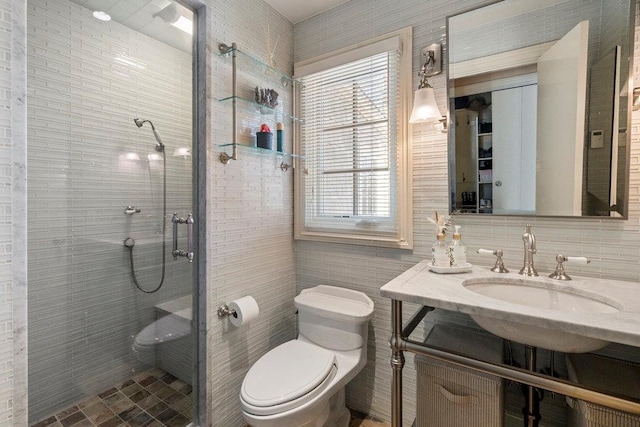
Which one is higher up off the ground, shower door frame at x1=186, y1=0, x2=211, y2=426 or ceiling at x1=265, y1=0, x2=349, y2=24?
ceiling at x1=265, y1=0, x2=349, y2=24

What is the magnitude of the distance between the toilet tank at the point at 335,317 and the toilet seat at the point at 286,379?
14 centimetres

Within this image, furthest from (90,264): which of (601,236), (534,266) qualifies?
(601,236)

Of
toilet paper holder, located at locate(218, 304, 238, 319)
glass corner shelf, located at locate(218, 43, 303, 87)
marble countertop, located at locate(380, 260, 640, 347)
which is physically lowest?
toilet paper holder, located at locate(218, 304, 238, 319)

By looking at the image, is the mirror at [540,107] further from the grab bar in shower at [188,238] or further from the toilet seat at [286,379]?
the grab bar in shower at [188,238]

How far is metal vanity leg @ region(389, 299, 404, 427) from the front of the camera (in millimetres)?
1133

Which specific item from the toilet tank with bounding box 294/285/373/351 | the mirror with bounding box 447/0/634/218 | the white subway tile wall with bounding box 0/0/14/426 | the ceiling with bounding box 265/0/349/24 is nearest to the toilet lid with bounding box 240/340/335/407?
the toilet tank with bounding box 294/285/373/351

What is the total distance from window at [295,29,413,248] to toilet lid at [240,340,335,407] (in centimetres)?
67

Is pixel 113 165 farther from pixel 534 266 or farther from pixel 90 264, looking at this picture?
pixel 534 266

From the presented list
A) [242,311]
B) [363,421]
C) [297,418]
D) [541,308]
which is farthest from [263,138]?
[363,421]

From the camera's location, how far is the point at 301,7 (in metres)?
1.82

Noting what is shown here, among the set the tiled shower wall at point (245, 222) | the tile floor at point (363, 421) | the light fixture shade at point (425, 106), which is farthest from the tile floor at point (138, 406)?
the light fixture shade at point (425, 106)

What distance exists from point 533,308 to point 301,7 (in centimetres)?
197

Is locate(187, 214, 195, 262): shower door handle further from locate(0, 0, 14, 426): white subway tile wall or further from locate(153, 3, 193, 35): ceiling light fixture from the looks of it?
locate(153, 3, 193, 35): ceiling light fixture

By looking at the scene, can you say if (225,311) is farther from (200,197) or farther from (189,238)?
(200,197)
